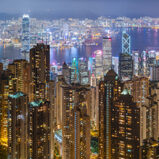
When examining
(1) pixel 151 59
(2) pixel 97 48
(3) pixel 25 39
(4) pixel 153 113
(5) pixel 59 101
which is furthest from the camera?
(2) pixel 97 48

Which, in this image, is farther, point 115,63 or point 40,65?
point 115,63

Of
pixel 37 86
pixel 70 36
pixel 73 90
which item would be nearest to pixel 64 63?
pixel 70 36

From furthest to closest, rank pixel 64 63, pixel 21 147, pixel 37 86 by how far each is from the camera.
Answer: pixel 64 63 → pixel 37 86 → pixel 21 147

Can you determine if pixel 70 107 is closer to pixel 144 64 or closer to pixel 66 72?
pixel 66 72

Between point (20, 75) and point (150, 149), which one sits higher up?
point (20, 75)

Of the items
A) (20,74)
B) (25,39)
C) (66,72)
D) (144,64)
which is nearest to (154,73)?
(144,64)

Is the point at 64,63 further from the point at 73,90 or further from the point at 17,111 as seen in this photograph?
the point at 17,111
